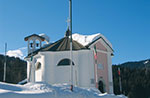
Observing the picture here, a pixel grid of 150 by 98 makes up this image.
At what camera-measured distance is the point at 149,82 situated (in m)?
74.4

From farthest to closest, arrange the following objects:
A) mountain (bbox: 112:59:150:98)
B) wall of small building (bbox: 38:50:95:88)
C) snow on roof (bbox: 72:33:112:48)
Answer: mountain (bbox: 112:59:150:98) < snow on roof (bbox: 72:33:112:48) < wall of small building (bbox: 38:50:95:88)

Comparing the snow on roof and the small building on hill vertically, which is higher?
the snow on roof

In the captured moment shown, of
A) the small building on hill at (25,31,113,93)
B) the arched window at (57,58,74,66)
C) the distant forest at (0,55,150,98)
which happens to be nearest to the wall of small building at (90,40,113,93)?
the small building on hill at (25,31,113,93)

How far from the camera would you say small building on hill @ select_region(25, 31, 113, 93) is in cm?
2573

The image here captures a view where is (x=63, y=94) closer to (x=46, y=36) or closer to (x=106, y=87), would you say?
(x=106, y=87)

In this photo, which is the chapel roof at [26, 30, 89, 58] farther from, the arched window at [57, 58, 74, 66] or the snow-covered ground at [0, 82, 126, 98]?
the snow-covered ground at [0, 82, 126, 98]

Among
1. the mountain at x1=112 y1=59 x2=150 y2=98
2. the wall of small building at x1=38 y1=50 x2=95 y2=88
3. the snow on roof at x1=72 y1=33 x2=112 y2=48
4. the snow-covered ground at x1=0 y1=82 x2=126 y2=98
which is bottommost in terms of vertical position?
the mountain at x1=112 y1=59 x2=150 y2=98

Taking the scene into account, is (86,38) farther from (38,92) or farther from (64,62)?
(38,92)

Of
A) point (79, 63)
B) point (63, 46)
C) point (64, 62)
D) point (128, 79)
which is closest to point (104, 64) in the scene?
point (79, 63)

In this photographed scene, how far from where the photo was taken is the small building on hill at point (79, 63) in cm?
2573

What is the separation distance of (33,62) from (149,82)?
186ft

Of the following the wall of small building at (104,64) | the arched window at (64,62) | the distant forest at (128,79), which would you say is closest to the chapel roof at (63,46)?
the arched window at (64,62)

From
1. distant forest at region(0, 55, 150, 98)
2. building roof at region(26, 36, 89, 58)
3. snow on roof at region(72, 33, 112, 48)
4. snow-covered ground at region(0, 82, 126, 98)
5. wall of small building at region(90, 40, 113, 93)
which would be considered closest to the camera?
snow-covered ground at region(0, 82, 126, 98)

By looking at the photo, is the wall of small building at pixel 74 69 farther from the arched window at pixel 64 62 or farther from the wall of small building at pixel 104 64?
the wall of small building at pixel 104 64
